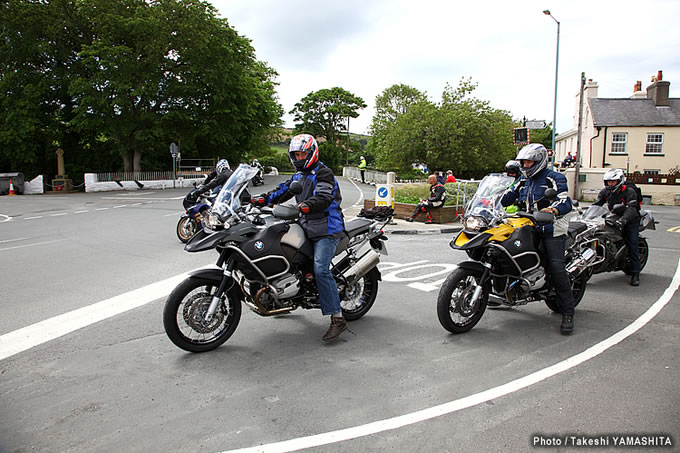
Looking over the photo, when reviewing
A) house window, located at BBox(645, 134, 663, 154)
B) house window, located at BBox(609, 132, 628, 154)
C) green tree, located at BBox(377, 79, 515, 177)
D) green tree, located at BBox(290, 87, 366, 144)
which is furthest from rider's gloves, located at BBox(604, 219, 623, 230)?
green tree, located at BBox(290, 87, 366, 144)

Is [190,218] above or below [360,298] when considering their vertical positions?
above

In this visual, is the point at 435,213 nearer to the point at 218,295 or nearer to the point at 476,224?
the point at 476,224

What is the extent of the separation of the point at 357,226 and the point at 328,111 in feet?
251

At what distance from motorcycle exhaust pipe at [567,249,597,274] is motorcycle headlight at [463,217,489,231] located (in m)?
1.50

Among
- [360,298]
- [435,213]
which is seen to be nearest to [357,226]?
[360,298]

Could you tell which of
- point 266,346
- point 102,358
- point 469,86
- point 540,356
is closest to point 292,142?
point 266,346

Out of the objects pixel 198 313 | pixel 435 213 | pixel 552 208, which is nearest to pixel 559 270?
pixel 552 208

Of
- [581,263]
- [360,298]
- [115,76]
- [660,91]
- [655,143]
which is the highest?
[660,91]

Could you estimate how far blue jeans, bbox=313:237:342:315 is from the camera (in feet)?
16.1

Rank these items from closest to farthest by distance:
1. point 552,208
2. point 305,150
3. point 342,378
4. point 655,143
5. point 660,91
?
point 342,378 < point 305,150 < point 552,208 < point 655,143 < point 660,91

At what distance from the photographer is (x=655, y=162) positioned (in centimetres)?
3591

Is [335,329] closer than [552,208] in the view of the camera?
Yes

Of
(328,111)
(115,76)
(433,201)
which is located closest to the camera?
(433,201)

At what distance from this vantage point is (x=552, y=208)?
5137 millimetres
